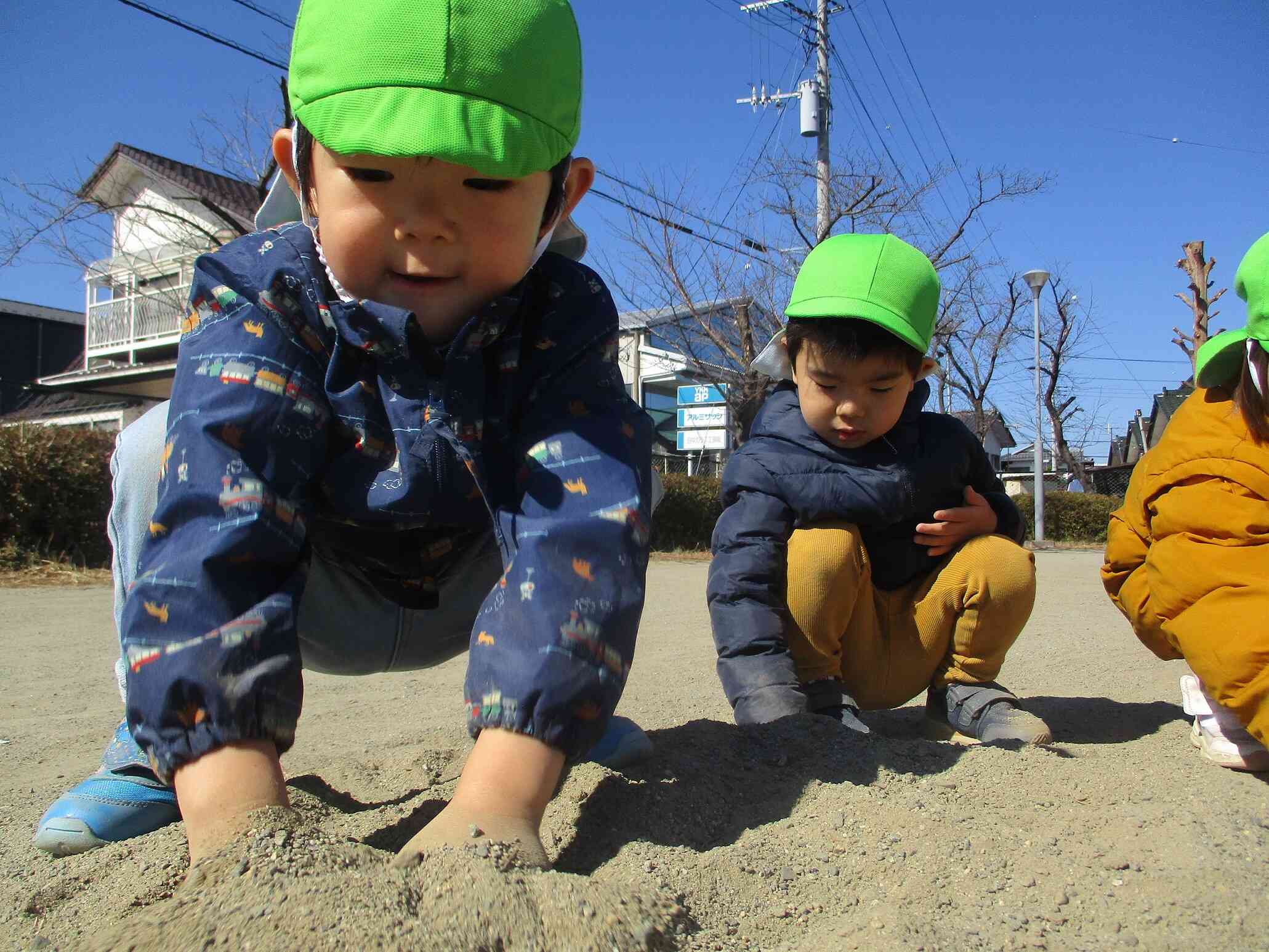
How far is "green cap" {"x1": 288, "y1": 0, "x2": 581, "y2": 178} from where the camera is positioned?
50.7 inches

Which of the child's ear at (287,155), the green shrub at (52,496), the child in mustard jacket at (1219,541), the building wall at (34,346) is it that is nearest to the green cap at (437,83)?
the child's ear at (287,155)

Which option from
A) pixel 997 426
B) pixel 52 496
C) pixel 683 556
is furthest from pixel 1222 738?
pixel 997 426

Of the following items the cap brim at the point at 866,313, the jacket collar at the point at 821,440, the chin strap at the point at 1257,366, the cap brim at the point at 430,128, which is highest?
the cap brim at the point at 430,128

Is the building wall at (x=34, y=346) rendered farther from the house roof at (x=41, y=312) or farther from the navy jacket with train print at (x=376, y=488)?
the navy jacket with train print at (x=376, y=488)

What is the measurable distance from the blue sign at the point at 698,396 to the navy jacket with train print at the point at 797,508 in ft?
52.2

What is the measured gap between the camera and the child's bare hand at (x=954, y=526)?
7.47 feet

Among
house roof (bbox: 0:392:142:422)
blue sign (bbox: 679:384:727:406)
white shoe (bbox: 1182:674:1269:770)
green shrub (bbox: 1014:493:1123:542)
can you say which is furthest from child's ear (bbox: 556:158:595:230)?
green shrub (bbox: 1014:493:1123:542)

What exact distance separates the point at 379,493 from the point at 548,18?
76 centimetres

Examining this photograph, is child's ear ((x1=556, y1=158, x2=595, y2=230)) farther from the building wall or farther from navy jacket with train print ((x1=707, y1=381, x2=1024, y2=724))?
the building wall

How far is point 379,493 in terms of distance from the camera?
1551 mm

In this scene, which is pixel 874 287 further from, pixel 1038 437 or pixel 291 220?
pixel 1038 437

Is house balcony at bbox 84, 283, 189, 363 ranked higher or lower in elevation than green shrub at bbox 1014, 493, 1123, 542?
higher

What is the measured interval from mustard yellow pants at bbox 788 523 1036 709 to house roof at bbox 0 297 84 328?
26.8 meters

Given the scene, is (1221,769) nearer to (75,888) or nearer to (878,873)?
(878,873)
